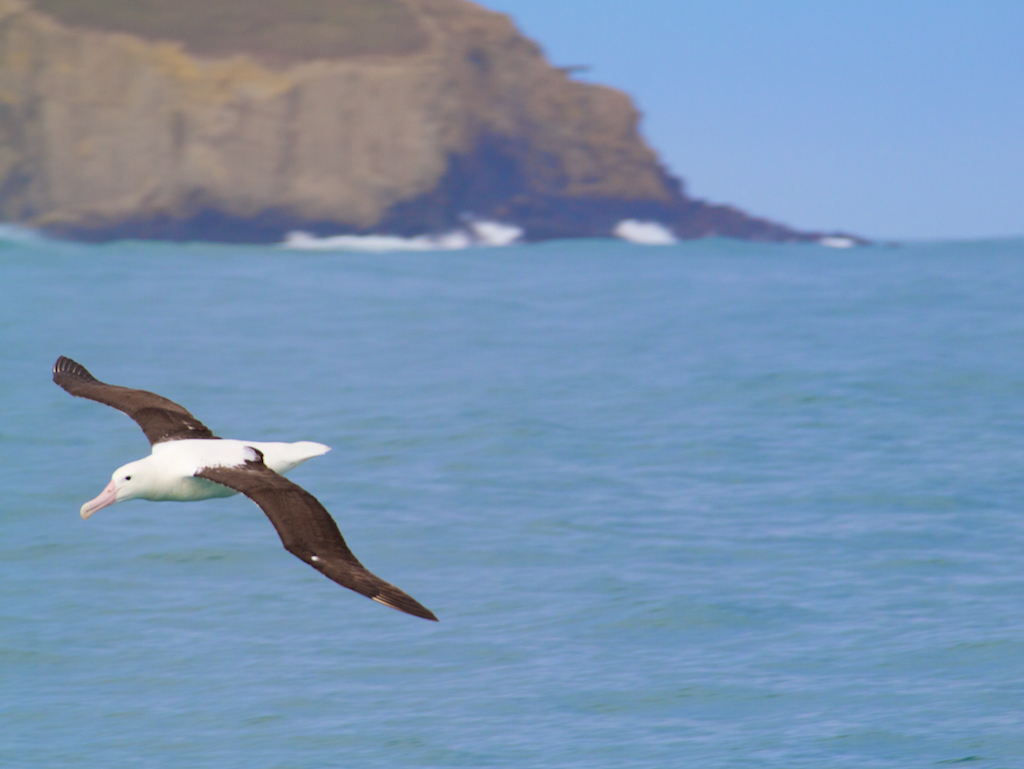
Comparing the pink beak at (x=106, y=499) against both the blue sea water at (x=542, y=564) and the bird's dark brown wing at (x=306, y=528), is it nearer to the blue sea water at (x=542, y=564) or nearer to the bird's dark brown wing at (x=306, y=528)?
the bird's dark brown wing at (x=306, y=528)

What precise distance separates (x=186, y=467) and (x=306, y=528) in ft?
5.26

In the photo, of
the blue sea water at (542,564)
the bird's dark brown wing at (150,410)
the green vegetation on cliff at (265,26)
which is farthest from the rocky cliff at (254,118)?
the bird's dark brown wing at (150,410)

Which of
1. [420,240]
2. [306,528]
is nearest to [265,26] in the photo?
[420,240]

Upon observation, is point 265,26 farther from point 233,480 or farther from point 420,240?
point 233,480

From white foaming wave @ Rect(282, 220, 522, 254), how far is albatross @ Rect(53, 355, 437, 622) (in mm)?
54729

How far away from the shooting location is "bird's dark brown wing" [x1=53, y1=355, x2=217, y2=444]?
11.7m

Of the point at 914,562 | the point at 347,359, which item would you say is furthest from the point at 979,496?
the point at 347,359

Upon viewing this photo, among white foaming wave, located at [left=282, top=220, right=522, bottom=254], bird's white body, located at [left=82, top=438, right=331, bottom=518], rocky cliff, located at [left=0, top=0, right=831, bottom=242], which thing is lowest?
bird's white body, located at [left=82, top=438, right=331, bottom=518]

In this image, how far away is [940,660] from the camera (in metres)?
14.6

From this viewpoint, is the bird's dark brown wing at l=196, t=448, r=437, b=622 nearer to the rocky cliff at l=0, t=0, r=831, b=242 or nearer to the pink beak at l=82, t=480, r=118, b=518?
the pink beak at l=82, t=480, r=118, b=518

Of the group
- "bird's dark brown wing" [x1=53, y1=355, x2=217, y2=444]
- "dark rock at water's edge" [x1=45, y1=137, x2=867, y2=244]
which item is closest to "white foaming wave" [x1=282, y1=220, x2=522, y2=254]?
"dark rock at water's edge" [x1=45, y1=137, x2=867, y2=244]

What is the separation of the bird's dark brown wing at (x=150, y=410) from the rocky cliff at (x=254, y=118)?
56.9 meters

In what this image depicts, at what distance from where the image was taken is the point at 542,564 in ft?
60.4

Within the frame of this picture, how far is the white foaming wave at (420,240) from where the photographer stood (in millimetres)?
68562
